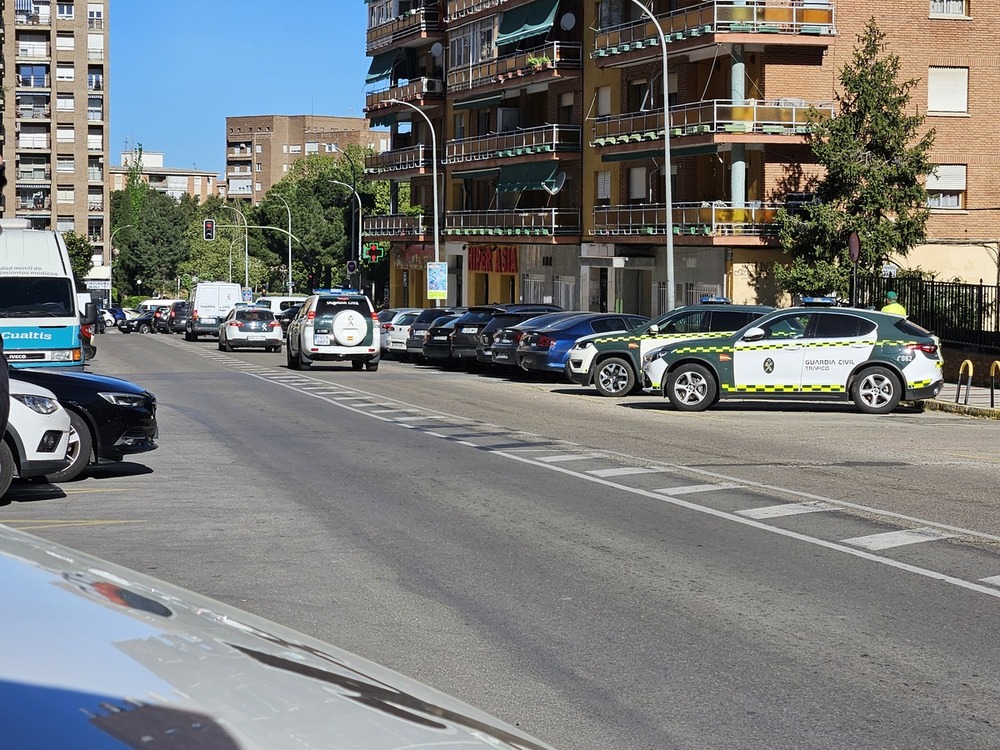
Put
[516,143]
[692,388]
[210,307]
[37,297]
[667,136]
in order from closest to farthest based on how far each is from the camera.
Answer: [692,388], [37,297], [667,136], [516,143], [210,307]

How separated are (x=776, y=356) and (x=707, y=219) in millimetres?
23594

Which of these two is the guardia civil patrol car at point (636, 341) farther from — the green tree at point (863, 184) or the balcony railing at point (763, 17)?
the balcony railing at point (763, 17)

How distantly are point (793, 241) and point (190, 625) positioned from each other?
4236 cm

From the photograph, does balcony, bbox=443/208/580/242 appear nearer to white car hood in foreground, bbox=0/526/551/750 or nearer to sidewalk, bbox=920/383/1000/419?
sidewalk, bbox=920/383/1000/419

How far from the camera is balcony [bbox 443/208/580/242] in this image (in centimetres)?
5922

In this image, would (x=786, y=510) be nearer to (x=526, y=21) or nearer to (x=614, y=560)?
(x=614, y=560)

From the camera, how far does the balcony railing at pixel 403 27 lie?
7312cm

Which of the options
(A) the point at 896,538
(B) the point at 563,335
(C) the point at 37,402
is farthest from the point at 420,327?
(A) the point at 896,538

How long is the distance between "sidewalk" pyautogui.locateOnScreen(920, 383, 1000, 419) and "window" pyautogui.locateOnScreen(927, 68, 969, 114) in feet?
72.4

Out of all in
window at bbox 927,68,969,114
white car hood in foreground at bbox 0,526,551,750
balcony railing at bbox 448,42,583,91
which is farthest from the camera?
balcony railing at bbox 448,42,583,91

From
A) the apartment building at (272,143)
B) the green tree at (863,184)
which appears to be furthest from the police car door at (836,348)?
the apartment building at (272,143)

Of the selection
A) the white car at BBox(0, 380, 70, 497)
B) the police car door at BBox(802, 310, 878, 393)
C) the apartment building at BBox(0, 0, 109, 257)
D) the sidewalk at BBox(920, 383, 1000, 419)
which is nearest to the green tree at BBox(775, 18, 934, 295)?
the sidewalk at BBox(920, 383, 1000, 419)

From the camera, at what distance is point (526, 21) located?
60.8 meters

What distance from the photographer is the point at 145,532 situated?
1044 centimetres
